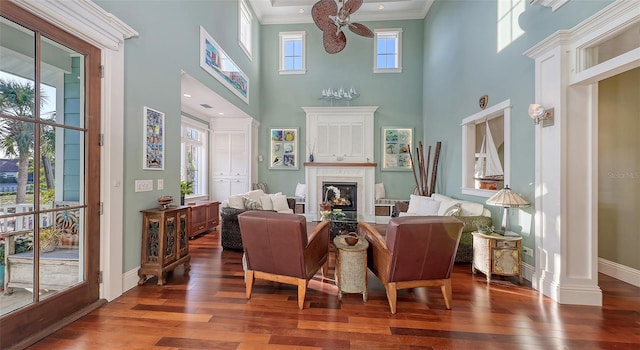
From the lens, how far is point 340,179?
6.98 meters

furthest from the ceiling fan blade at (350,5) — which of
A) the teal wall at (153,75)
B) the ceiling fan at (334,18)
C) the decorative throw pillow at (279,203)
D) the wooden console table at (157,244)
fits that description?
the decorative throw pillow at (279,203)

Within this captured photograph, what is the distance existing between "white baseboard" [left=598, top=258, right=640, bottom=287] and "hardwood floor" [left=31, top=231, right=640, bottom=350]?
4.7 inches

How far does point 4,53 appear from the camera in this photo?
1.78 meters

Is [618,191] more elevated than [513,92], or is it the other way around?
[513,92]

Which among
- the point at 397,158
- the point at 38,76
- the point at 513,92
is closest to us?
the point at 38,76

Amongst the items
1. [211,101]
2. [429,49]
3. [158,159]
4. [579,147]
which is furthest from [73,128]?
[429,49]

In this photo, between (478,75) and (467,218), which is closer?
(467,218)

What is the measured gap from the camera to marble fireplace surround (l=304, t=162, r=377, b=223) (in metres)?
6.88

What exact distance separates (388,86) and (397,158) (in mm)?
2032

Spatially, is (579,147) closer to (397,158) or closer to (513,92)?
(513,92)

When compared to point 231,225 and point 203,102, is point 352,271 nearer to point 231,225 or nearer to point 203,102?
point 231,225

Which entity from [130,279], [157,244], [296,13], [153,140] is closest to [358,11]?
[296,13]

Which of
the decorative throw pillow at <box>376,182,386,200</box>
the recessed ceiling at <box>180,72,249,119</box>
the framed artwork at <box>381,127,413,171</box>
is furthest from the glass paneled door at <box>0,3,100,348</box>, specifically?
the framed artwork at <box>381,127,413,171</box>

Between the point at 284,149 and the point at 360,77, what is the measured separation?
9.72 feet
